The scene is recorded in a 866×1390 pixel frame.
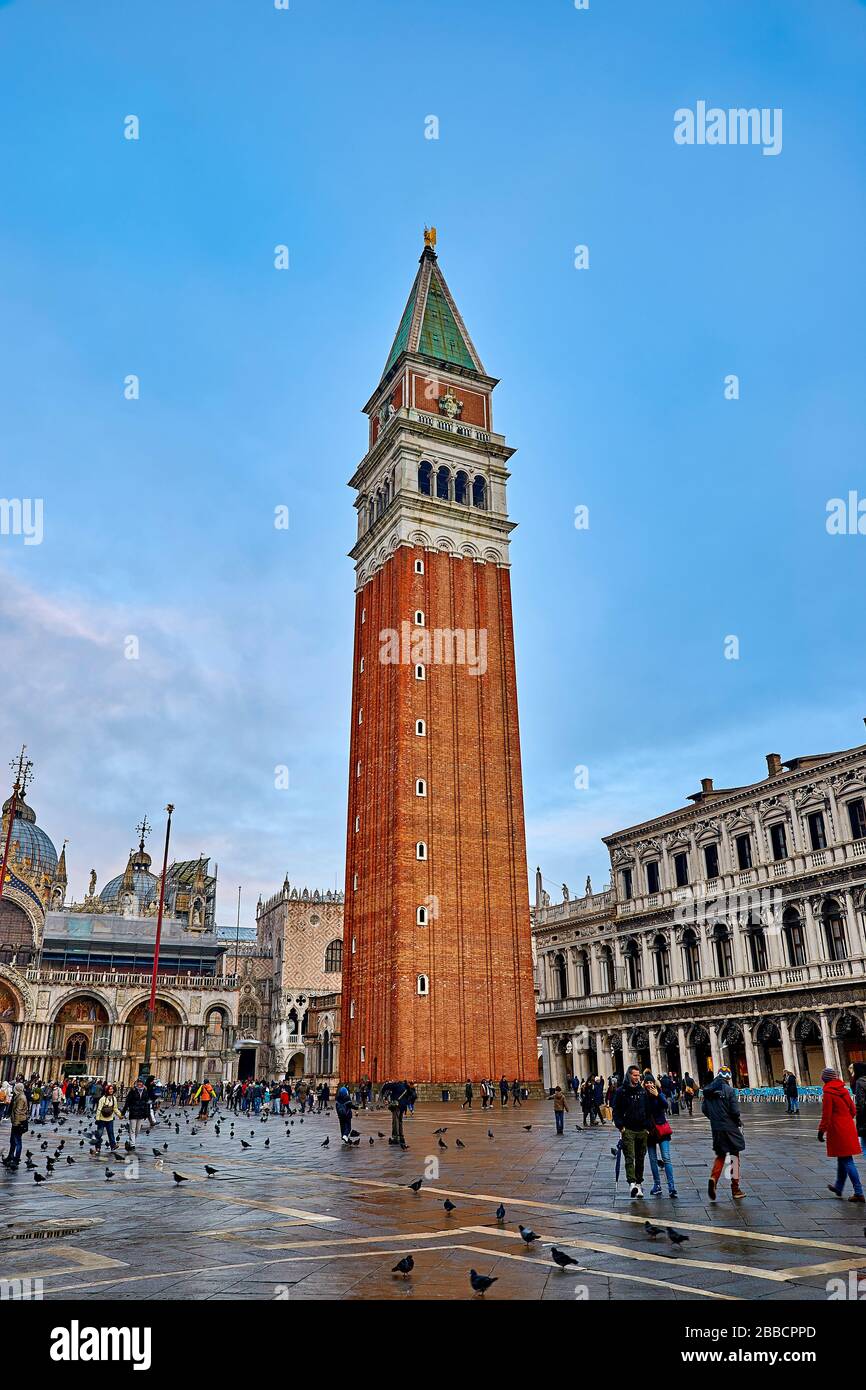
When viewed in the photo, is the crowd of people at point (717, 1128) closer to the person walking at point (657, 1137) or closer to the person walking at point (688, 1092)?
the person walking at point (657, 1137)

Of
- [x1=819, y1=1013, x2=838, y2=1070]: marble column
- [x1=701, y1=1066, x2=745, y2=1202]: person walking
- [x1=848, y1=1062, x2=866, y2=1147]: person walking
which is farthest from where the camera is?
[x1=819, y1=1013, x2=838, y2=1070]: marble column

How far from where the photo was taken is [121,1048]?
211 feet

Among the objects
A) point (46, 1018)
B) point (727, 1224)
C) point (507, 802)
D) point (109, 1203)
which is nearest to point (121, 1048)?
point (46, 1018)

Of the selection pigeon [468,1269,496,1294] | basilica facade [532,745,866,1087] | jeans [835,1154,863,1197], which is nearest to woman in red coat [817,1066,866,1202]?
jeans [835,1154,863,1197]

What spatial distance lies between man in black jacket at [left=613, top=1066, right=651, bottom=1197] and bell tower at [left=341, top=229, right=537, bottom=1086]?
33.0 meters

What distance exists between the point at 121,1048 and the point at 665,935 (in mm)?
37154

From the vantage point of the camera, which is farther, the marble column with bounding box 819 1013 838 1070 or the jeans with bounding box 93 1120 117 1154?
the marble column with bounding box 819 1013 838 1070

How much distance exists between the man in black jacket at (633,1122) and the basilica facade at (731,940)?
29170 millimetres

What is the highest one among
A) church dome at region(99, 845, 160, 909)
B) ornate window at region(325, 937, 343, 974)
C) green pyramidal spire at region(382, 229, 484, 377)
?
green pyramidal spire at region(382, 229, 484, 377)

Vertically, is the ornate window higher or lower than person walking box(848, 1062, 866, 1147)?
higher

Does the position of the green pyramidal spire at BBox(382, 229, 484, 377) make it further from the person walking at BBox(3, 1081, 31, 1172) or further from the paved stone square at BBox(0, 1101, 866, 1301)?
the paved stone square at BBox(0, 1101, 866, 1301)

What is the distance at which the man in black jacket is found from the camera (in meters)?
12.6

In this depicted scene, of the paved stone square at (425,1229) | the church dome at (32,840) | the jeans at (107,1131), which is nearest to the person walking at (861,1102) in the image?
the paved stone square at (425,1229)
